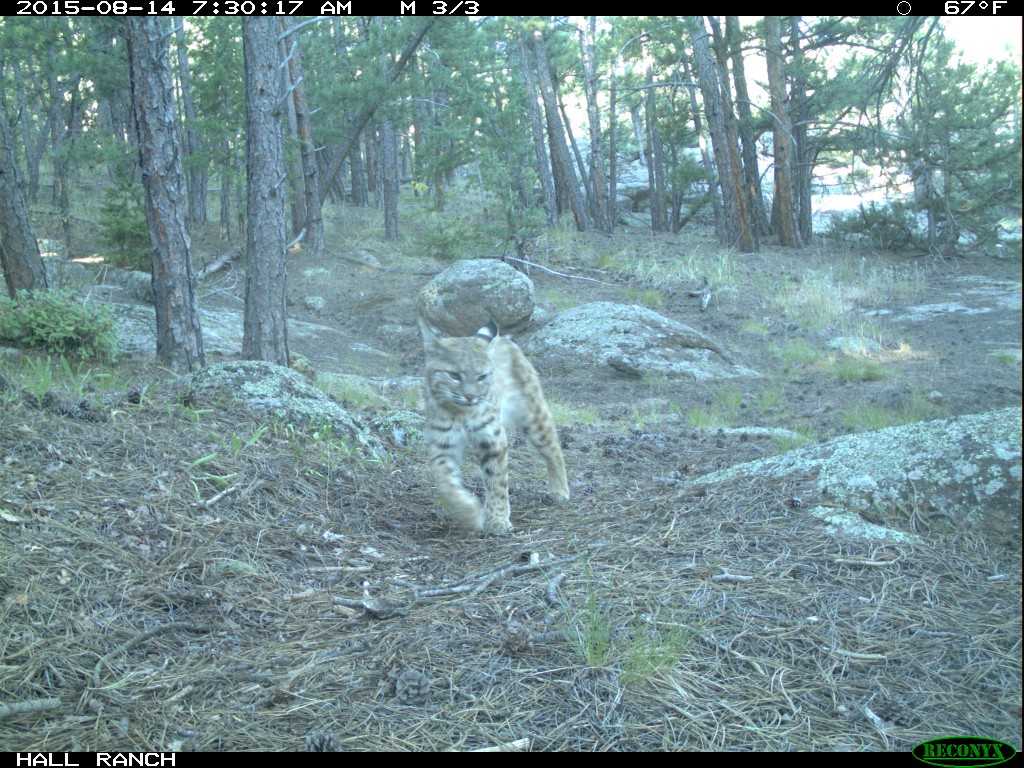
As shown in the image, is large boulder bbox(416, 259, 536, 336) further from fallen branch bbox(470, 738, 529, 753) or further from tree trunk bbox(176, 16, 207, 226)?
fallen branch bbox(470, 738, 529, 753)

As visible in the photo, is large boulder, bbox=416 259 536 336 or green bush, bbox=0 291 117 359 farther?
large boulder, bbox=416 259 536 336

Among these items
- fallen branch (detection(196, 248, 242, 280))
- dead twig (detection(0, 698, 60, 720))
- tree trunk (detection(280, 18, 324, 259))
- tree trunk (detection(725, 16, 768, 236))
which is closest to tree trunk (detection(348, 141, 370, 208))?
tree trunk (detection(280, 18, 324, 259))

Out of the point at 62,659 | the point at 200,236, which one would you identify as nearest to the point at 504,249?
the point at 200,236

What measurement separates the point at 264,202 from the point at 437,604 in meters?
6.54

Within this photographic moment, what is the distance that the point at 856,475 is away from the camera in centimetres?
437

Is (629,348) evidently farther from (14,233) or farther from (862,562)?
(862,562)

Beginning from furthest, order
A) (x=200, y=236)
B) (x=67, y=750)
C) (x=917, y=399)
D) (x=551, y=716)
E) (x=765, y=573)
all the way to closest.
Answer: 1. (x=200, y=236)
2. (x=917, y=399)
3. (x=765, y=573)
4. (x=551, y=716)
5. (x=67, y=750)

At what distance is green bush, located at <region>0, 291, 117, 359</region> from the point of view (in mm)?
8359

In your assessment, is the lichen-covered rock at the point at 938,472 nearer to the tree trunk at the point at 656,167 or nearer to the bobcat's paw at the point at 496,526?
the bobcat's paw at the point at 496,526

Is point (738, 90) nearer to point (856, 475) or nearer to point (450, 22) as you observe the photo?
point (450, 22)

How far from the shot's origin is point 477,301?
14.3 meters

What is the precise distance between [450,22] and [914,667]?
15.5m
